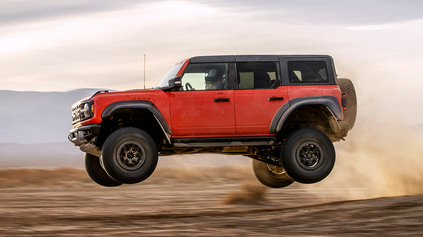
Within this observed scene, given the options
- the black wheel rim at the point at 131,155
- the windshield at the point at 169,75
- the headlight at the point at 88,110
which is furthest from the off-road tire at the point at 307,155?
the headlight at the point at 88,110

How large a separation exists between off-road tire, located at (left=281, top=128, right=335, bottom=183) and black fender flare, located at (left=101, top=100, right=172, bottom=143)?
2.15 m

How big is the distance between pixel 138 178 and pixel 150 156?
420 mm

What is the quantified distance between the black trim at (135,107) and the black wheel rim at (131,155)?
537 mm

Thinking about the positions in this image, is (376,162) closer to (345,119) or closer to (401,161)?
(401,161)

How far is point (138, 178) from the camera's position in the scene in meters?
11.1

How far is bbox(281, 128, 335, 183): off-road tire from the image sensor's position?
1154 centimetres

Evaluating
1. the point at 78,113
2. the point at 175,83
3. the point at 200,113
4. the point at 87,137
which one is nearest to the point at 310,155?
the point at 200,113

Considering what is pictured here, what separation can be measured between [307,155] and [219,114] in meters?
1.79

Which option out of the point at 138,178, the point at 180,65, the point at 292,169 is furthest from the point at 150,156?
the point at 292,169

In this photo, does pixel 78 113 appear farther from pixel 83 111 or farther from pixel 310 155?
pixel 310 155

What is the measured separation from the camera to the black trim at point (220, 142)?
1119cm

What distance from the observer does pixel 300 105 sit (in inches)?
449

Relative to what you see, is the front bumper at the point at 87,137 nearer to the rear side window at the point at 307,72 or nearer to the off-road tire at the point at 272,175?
the rear side window at the point at 307,72

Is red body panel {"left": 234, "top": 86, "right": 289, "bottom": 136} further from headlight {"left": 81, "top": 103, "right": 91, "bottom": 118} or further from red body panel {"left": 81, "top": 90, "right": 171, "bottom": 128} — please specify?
headlight {"left": 81, "top": 103, "right": 91, "bottom": 118}
